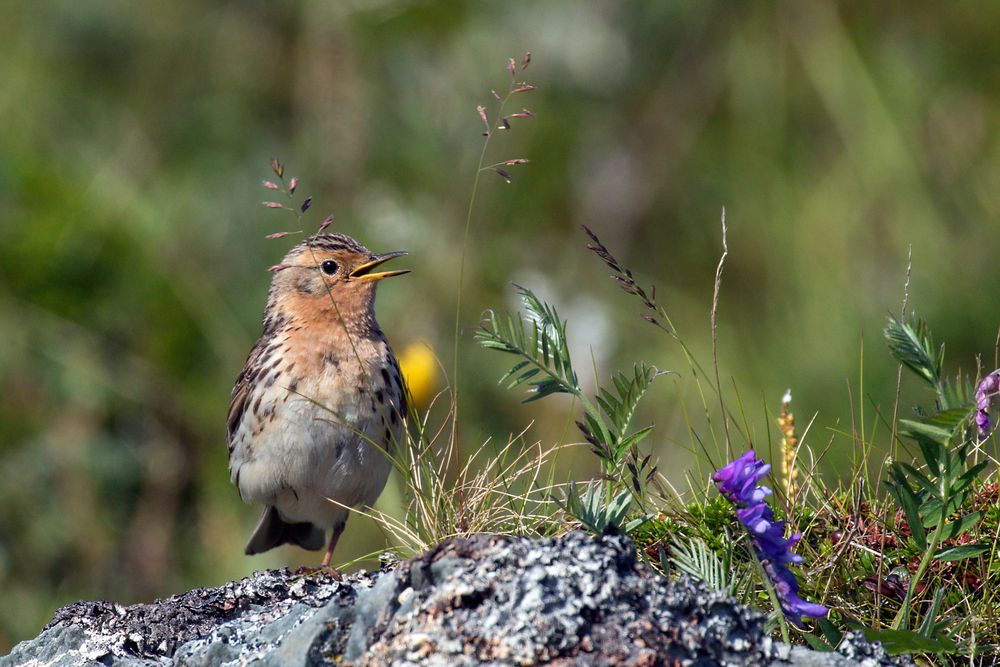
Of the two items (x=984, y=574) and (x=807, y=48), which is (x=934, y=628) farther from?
(x=807, y=48)

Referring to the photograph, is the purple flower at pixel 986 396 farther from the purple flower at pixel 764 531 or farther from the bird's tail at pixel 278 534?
the bird's tail at pixel 278 534

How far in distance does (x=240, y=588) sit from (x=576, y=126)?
886 cm

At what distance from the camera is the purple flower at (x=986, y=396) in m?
3.46

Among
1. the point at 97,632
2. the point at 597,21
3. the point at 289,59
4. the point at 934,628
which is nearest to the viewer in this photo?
the point at 934,628

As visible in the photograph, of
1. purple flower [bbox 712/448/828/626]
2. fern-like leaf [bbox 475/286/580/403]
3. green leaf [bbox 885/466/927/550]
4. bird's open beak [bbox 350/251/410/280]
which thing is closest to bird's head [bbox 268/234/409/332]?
bird's open beak [bbox 350/251/410/280]

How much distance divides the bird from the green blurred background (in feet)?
7.13

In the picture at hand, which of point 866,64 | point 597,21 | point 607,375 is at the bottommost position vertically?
point 607,375

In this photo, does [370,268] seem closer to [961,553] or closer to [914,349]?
[914,349]

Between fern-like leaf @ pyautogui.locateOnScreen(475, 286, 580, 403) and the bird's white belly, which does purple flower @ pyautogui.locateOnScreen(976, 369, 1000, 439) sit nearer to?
fern-like leaf @ pyautogui.locateOnScreen(475, 286, 580, 403)

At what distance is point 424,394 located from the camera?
680cm

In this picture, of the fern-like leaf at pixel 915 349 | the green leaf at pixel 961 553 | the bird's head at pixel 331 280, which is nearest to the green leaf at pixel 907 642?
the green leaf at pixel 961 553

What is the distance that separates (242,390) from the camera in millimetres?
6086

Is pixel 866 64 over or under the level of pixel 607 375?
over

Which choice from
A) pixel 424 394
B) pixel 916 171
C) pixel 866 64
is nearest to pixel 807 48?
pixel 866 64
